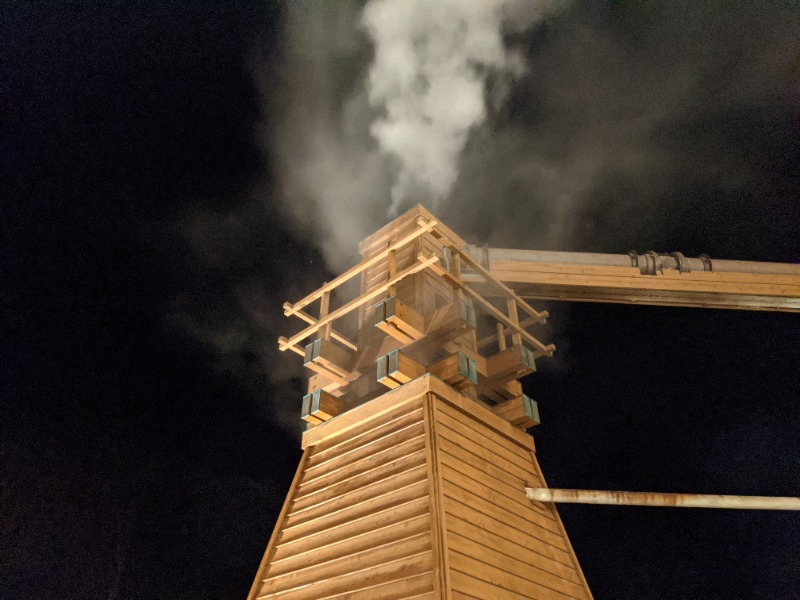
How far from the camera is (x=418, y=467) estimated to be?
5.06 m

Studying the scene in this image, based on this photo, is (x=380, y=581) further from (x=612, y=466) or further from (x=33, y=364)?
(x=33, y=364)

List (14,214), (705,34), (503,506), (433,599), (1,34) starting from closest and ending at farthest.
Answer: (433,599)
(503,506)
(705,34)
(1,34)
(14,214)

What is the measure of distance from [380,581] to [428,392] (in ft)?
6.44

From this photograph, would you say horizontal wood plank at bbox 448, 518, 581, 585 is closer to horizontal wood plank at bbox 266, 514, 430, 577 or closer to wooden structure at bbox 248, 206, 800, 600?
wooden structure at bbox 248, 206, 800, 600

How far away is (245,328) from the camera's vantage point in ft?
52.5

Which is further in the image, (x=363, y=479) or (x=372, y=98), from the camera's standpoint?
(x=372, y=98)

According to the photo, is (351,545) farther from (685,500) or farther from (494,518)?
(685,500)

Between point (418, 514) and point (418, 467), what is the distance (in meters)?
0.48

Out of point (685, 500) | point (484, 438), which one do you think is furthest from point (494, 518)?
point (685, 500)

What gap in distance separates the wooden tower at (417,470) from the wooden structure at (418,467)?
2 centimetres

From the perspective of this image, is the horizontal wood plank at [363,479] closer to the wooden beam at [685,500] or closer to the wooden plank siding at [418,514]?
the wooden plank siding at [418,514]

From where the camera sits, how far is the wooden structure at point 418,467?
15.0 feet

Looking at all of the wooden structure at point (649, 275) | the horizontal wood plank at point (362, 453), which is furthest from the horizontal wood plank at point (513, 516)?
the wooden structure at point (649, 275)

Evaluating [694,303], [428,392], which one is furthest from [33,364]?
[694,303]
